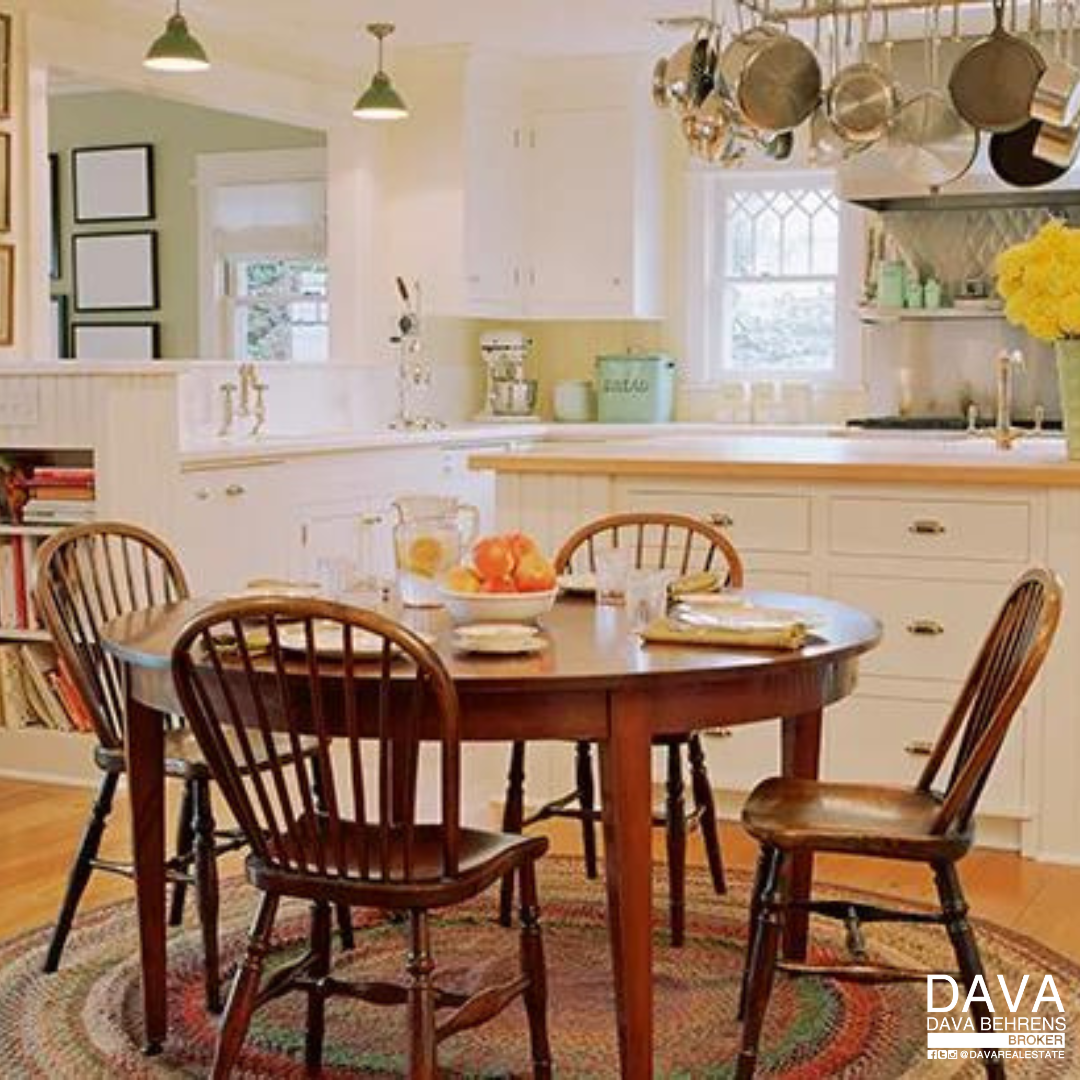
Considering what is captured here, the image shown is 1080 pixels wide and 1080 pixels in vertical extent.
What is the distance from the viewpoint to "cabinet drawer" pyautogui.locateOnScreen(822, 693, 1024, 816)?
13.5ft

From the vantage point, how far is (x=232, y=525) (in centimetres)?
546

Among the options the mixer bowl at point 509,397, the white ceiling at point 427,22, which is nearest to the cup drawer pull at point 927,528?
the white ceiling at point 427,22

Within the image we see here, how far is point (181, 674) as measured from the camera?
242 centimetres

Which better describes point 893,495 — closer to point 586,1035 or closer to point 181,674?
point 586,1035

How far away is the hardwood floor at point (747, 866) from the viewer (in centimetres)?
365

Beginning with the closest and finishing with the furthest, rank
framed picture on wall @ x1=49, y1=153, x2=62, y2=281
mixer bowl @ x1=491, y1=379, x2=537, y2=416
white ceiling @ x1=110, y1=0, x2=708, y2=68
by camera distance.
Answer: white ceiling @ x1=110, y1=0, x2=708, y2=68 → mixer bowl @ x1=491, y1=379, x2=537, y2=416 → framed picture on wall @ x1=49, y1=153, x2=62, y2=281

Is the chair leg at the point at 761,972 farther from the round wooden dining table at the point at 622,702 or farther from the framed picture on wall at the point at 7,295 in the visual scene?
the framed picture on wall at the point at 7,295

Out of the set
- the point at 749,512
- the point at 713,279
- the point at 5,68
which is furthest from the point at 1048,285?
the point at 713,279

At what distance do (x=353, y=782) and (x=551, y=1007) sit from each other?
2.76 ft

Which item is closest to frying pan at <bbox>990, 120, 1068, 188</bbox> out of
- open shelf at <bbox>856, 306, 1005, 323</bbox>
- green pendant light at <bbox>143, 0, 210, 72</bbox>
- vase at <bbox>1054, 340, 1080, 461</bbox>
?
vase at <bbox>1054, 340, 1080, 461</bbox>

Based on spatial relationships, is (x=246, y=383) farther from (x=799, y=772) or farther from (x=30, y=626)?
(x=799, y=772)

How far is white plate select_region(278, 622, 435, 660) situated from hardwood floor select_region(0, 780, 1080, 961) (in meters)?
1.25

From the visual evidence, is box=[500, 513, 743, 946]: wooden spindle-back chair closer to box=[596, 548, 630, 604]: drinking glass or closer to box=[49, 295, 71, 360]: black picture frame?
box=[596, 548, 630, 604]: drinking glass

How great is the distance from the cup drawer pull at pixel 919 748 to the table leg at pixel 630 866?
179cm
